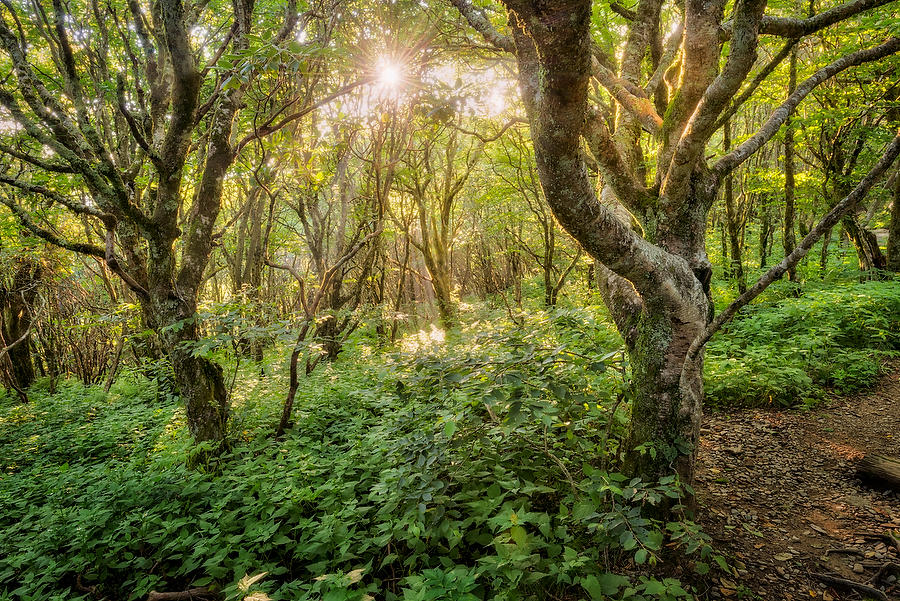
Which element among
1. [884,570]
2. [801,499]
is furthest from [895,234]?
[884,570]

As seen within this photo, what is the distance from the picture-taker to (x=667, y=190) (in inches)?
119

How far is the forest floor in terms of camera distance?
8.66 ft

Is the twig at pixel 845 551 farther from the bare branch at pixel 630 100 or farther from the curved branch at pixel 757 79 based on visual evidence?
the bare branch at pixel 630 100

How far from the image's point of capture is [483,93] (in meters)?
8.34

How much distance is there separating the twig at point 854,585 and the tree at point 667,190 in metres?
0.93

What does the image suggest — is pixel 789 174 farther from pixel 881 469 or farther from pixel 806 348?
pixel 881 469

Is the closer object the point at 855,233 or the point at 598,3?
the point at 598,3

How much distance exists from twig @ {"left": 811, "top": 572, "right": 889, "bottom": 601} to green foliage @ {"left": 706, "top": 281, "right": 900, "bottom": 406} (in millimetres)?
2870

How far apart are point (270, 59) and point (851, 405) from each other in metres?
7.28

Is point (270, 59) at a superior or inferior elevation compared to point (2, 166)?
inferior

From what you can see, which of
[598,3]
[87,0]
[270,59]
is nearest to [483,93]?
[598,3]

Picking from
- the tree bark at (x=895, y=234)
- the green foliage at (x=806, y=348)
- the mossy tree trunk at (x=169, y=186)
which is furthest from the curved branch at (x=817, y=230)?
the tree bark at (x=895, y=234)

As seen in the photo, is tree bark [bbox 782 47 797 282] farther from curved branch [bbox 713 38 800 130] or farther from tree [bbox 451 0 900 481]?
tree [bbox 451 0 900 481]

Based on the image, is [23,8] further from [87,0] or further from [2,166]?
[2,166]
